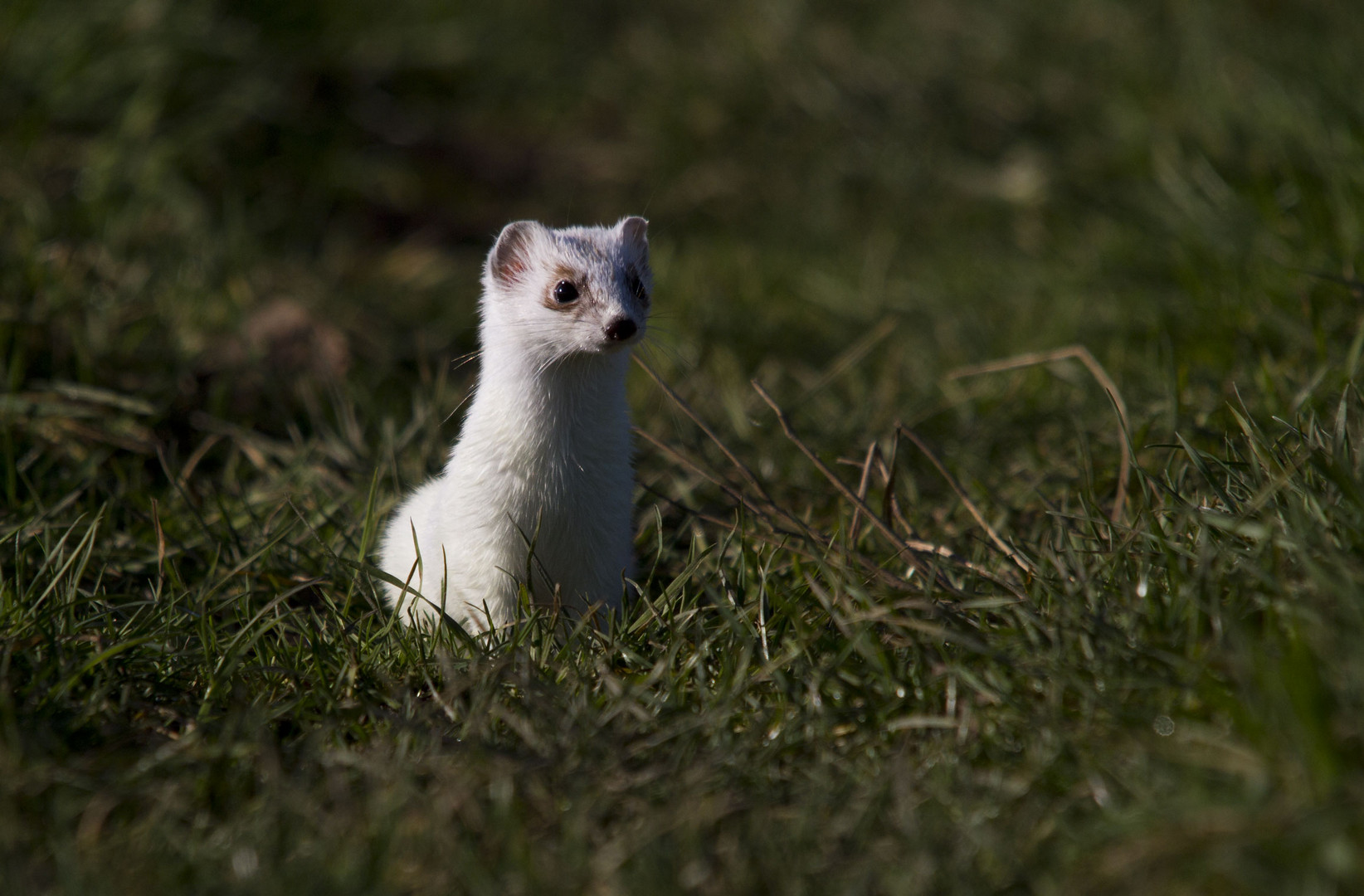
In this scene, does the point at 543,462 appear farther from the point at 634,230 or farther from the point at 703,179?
the point at 703,179

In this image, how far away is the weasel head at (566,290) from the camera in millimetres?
2943

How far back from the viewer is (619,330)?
2893mm

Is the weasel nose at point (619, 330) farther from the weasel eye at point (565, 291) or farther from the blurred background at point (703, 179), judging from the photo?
the blurred background at point (703, 179)

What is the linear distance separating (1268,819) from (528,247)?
2.32 m

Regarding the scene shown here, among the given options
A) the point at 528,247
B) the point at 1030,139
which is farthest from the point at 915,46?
the point at 528,247

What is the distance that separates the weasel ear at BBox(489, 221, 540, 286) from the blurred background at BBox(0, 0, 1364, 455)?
1298 mm

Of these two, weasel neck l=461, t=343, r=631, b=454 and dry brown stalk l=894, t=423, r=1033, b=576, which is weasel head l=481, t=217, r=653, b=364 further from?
dry brown stalk l=894, t=423, r=1033, b=576

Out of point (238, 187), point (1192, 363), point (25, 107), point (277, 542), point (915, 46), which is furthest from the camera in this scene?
point (915, 46)

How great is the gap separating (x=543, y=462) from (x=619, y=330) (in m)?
0.41

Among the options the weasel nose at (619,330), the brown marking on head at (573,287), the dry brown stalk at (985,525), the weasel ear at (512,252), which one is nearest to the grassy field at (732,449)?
the dry brown stalk at (985,525)

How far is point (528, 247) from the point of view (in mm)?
3223

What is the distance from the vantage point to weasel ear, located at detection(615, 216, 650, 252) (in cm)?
331

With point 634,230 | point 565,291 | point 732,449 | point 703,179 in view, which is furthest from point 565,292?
point 703,179

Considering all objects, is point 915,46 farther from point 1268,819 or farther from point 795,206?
point 1268,819
